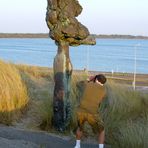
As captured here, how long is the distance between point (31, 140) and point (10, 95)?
2.79 metres

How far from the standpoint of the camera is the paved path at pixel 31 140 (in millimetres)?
9363

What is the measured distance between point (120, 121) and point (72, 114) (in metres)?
1.07

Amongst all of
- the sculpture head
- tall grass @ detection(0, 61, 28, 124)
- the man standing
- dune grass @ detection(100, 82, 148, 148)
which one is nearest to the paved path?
dune grass @ detection(100, 82, 148, 148)

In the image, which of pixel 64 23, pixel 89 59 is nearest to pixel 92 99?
pixel 64 23

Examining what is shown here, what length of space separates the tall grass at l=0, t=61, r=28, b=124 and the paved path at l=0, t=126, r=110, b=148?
926 mm

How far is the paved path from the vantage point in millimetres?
9363

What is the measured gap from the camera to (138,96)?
15359mm

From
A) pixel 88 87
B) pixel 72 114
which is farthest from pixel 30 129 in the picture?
pixel 88 87

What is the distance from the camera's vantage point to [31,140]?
1030cm

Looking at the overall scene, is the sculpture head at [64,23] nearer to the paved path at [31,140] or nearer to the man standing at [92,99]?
the paved path at [31,140]

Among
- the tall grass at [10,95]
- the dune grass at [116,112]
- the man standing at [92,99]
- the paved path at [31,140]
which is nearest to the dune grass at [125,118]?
the dune grass at [116,112]

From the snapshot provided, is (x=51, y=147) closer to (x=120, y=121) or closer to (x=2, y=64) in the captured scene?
(x=120, y=121)

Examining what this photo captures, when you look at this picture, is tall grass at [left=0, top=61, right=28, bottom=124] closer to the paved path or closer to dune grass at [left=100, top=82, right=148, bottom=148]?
the paved path

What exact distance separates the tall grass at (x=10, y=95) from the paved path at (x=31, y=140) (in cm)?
93
